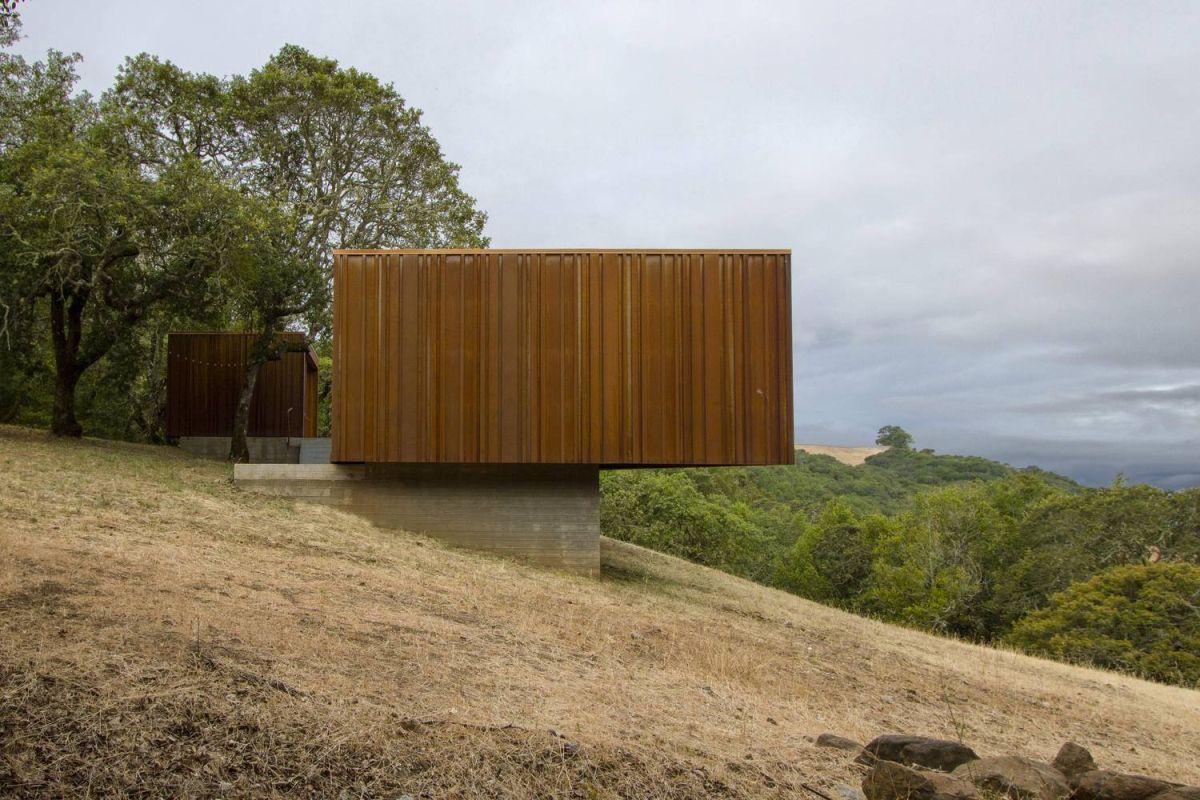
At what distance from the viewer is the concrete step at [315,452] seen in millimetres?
23641

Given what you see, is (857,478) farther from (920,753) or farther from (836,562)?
(920,753)

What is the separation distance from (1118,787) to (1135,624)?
2540 centimetres

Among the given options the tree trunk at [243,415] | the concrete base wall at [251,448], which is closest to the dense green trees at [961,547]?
the concrete base wall at [251,448]

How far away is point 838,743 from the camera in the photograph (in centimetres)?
593

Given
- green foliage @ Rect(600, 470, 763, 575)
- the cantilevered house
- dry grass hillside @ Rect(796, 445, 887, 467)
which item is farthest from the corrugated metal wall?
dry grass hillside @ Rect(796, 445, 887, 467)

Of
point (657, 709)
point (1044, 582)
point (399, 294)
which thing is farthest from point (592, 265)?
point (1044, 582)

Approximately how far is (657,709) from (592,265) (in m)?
9.64

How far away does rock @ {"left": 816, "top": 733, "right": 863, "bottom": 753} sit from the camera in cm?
588

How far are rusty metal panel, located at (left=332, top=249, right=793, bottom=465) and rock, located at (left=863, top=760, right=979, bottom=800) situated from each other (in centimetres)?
989

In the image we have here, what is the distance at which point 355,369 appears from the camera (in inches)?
585

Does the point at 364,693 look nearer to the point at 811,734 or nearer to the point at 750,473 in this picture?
the point at 811,734

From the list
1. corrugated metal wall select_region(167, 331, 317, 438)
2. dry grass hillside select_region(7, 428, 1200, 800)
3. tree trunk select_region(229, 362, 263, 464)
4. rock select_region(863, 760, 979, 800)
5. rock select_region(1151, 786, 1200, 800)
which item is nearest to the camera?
dry grass hillside select_region(7, 428, 1200, 800)

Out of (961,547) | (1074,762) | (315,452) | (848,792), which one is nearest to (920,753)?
(848,792)

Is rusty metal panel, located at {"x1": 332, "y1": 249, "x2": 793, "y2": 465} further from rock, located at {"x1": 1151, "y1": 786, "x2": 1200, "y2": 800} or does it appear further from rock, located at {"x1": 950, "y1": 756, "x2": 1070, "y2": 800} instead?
rock, located at {"x1": 1151, "y1": 786, "x2": 1200, "y2": 800}
